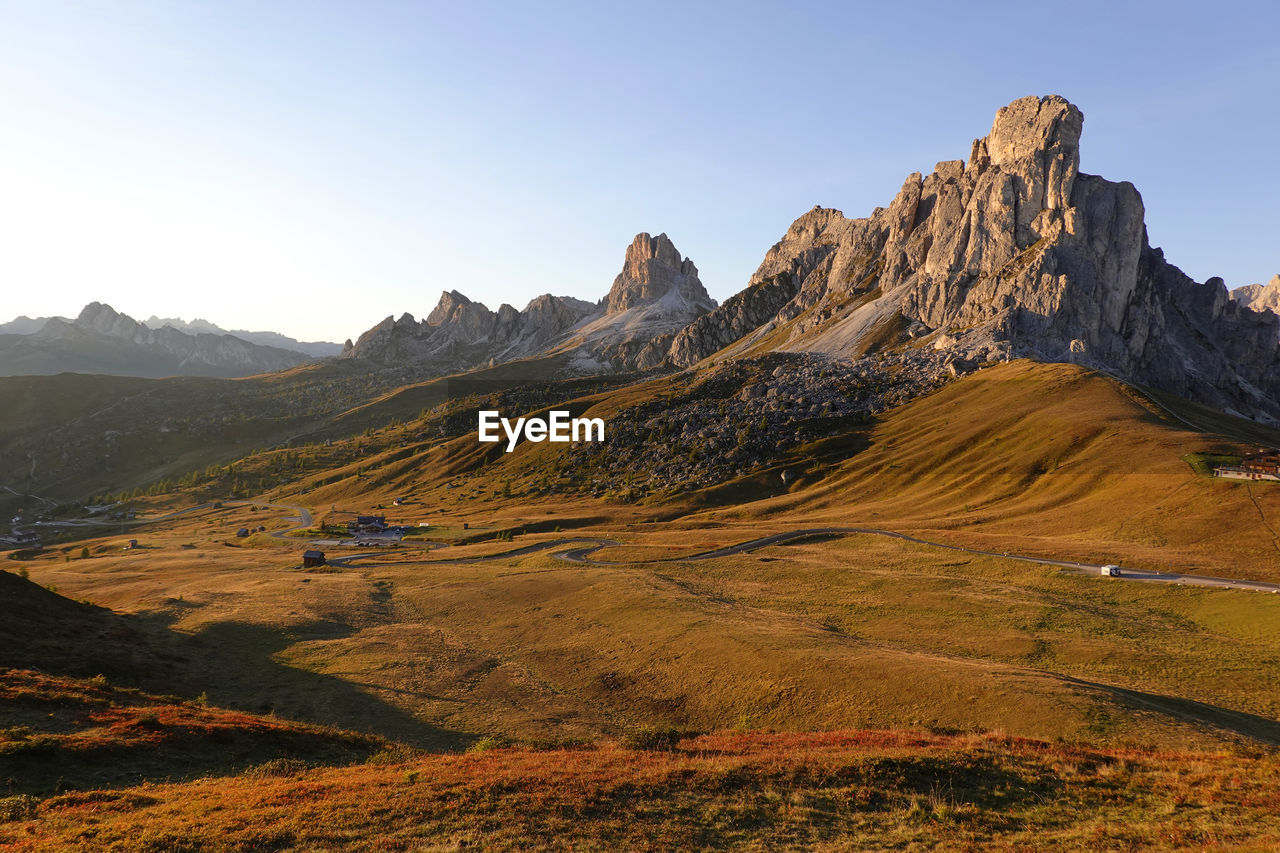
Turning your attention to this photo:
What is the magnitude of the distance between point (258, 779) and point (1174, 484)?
412ft

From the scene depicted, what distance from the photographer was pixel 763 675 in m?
46.9

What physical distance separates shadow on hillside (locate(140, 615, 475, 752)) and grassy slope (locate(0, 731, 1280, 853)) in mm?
13622

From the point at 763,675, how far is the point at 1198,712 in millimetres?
28355

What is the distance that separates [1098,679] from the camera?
152 ft

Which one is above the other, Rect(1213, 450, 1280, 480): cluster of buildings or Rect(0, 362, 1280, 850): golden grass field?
Rect(1213, 450, 1280, 480): cluster of buildings

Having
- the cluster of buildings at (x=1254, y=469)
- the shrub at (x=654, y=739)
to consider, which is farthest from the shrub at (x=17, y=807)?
the cluster of buildings at (x=1254, y=469)

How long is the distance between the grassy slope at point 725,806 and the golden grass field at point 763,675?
0.47 ft

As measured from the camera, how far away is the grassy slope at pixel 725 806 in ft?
66.6

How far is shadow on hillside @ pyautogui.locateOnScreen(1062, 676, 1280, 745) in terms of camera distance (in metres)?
35.4

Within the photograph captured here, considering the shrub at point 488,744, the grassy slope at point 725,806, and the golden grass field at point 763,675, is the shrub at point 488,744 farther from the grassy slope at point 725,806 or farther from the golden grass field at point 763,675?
the grassy slope at point 725,806

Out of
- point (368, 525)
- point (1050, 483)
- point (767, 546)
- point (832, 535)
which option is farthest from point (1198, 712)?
point (368, 525)

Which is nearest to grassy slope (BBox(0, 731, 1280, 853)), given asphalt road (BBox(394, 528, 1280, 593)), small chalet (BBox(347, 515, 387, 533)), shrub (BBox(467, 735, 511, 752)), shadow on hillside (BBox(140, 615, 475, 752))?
shrub (BBox(467, 735, 511, 752))

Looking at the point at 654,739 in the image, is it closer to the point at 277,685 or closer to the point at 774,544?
the point at 277,685

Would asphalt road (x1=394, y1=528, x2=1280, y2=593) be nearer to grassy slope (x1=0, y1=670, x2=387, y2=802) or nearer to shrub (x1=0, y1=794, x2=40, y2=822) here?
grassy slope (x1=0, y1=670, x2=387, y2=802)
